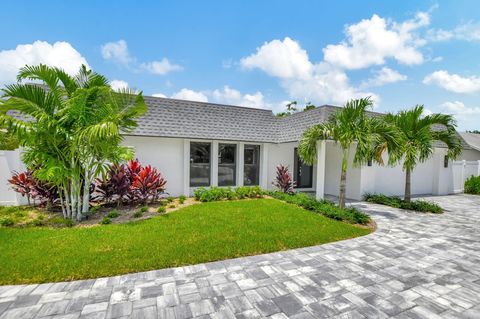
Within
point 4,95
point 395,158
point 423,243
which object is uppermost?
point 4,95

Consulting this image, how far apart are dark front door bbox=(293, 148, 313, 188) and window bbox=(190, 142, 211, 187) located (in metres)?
5.24

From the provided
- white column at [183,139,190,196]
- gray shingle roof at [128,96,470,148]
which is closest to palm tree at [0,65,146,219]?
gray shingle roof at [128,96,470,148]

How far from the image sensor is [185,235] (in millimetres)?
5906

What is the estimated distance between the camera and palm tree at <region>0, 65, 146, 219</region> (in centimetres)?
621

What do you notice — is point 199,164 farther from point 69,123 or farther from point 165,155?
point 69,123

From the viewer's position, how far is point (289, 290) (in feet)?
11.8

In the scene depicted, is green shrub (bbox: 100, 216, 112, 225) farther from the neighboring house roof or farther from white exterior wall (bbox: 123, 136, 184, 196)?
the neighboring house roof

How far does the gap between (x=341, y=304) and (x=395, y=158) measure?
7092mm

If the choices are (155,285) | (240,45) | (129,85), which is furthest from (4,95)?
(240,45)

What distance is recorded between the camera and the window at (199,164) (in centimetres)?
1175

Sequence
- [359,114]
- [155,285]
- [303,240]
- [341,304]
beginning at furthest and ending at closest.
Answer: [359,114]
[303,240]
[155,285]
[341,304]

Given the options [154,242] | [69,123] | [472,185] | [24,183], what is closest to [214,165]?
[69,123]

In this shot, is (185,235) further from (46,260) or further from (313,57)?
(313,57)

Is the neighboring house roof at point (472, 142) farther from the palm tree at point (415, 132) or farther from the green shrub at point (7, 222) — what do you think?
the green shrub at point (7, 222)
